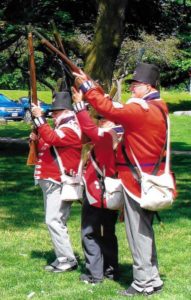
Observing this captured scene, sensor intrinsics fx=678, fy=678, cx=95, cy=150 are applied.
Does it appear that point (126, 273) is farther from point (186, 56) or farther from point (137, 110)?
point (186, 56)

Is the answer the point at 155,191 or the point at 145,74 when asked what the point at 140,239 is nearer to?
the point at 155,191

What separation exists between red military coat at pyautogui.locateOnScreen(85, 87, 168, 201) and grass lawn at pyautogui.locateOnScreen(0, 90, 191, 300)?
1.14 metres

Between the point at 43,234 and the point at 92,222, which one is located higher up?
the point at 92,222

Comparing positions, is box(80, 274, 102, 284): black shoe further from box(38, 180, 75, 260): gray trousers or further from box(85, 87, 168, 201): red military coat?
box(85, 87, 168, 201): red military coat

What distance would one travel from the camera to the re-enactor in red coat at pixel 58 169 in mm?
7000

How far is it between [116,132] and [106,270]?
4.95ft

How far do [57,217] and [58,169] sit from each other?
→ 50 centimetres

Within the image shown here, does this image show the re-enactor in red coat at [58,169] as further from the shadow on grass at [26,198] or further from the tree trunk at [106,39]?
the tree trunk at [106,39]

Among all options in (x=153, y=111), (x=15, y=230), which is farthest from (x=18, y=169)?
(x=153, y=111)

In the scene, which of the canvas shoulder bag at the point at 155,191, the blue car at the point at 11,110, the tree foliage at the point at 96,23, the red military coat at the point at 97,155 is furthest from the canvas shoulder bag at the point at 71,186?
the blue car at the point at 11,110

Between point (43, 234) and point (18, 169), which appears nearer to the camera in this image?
point (43, 234)

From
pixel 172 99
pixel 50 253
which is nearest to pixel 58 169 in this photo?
pixel 50 253

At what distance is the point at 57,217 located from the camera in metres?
7.03

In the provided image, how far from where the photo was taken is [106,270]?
6926 millimetres
